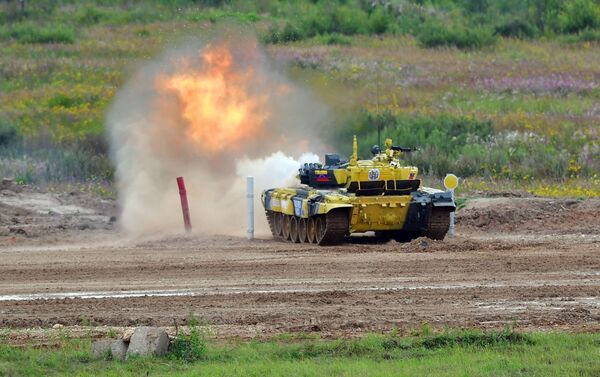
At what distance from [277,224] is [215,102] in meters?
5.17

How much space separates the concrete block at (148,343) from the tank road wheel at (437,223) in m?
12.0

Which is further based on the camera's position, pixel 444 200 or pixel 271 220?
pixel 271 220

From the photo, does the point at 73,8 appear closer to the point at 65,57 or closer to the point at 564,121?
the point at 65,57

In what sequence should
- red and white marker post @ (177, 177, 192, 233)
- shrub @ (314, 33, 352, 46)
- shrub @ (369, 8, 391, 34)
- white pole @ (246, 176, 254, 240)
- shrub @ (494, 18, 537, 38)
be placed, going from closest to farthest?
Answer: 1. white pole @ (246, 176, 254, 240)
2. red and white marker post @ (177, 177, 192, 233)
3. shrub @ (314, 33, 352, 46)
4. shrub @ (369, 8, 391, 34)
5. shrub @ (494, 18, 537, 38)

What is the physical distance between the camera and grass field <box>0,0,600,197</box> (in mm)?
34625

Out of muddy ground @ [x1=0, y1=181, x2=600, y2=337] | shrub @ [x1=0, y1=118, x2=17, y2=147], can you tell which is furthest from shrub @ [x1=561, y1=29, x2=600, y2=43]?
Result: muddy ground @ [x1=0, y1=181, x2=600, y2=337]

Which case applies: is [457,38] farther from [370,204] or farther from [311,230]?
[370,204]

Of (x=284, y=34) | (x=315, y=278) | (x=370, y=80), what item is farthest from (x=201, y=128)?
(x=370, y=80)

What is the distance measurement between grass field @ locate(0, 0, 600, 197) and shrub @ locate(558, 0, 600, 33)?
0.07 metres

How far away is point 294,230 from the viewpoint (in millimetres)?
25203

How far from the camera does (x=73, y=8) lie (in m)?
57.1

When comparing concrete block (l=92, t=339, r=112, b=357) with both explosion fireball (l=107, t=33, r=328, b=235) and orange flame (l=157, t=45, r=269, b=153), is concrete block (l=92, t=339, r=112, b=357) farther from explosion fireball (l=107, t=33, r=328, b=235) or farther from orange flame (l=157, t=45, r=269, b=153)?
orange flame (l=157, t=45, r=269, b=153)

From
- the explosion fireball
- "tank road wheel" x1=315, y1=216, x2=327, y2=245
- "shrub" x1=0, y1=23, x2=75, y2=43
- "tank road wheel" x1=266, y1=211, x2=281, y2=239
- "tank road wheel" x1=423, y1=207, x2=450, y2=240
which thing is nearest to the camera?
"tank road wheel" x1=315, y1=216, x2=327, y2=245

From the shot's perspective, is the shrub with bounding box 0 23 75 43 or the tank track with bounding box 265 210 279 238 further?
the shrub with bounding box 0 23 75 43
